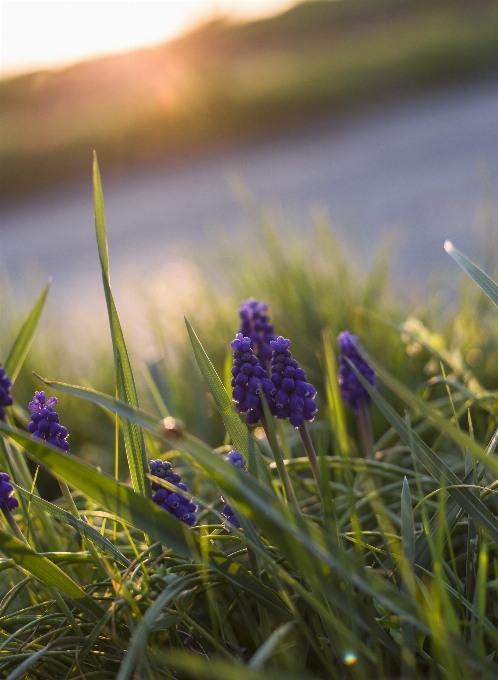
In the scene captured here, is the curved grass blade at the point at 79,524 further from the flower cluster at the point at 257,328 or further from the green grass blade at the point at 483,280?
the green grass blade at the point at 483,280

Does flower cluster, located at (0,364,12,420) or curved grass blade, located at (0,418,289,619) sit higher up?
flower cluster, located at (0,364,12,420)

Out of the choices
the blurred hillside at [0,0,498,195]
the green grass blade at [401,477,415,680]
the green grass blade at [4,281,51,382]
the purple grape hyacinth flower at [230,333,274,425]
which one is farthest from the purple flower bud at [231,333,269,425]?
the blurred hillside at [0,0,498,195]

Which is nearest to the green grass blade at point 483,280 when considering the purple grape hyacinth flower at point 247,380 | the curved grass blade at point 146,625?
the purple grape hyacinth flower at point 247,380

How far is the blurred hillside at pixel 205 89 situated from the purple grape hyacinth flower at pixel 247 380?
1306cm

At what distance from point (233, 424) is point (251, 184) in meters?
8.70

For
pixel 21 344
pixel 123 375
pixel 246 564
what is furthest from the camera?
pixel 21 344

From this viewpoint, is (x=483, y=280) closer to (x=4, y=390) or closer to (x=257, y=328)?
(x=257, y=328)

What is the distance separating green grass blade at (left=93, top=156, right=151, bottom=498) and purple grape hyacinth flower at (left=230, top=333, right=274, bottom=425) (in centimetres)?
17

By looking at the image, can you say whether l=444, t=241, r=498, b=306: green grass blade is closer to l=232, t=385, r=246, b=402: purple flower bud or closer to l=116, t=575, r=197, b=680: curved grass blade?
l=232, t=385, r=246, b=402: purple flower bud

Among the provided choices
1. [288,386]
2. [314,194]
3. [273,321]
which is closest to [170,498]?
[288,386]

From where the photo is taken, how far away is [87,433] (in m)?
2.70

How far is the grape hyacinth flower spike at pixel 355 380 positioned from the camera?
1.37 meters

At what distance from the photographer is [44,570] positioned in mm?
938

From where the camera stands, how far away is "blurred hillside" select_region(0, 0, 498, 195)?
14406 millimetres
